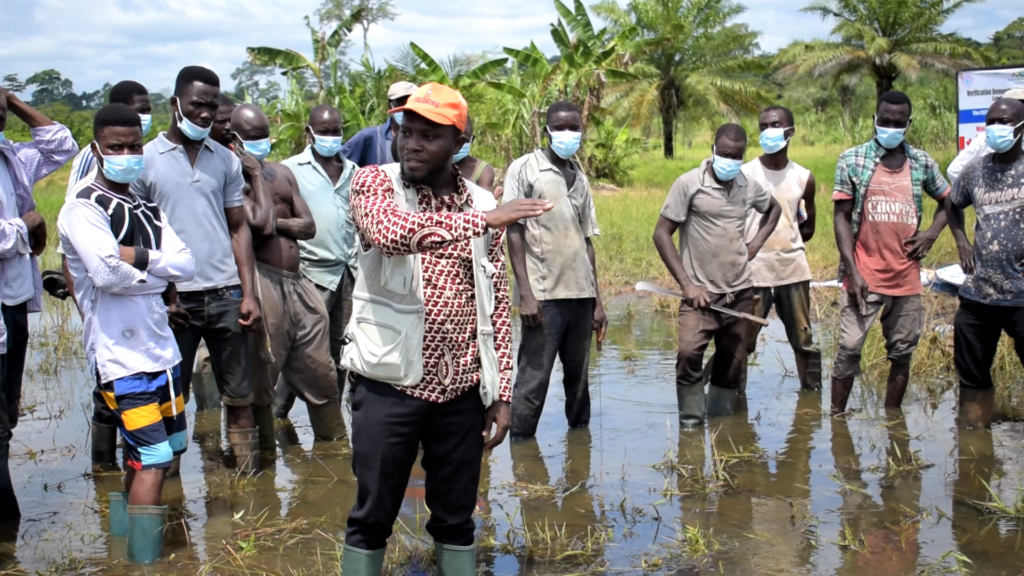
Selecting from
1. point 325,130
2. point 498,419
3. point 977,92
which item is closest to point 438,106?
point 498,419

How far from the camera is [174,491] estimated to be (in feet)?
16.9

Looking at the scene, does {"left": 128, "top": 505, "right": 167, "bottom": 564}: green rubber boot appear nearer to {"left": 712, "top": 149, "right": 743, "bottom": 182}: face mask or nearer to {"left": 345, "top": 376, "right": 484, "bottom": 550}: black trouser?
{"left": 345, "top": 376, "right": 484, "bottom": 550}: black trouser

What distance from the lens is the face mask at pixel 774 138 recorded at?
7.05 m

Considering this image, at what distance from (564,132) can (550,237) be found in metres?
0.60

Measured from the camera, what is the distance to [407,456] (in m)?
3.42

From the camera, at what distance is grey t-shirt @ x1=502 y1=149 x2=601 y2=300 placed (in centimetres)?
593

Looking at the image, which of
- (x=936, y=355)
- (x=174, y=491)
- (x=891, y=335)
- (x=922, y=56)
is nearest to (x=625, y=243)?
(x=936, y=355)

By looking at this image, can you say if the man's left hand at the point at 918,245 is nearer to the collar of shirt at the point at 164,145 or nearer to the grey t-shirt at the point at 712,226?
the grey t-shirt at the point at 712,226

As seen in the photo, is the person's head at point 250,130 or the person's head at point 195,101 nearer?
the person's head at point 195,101

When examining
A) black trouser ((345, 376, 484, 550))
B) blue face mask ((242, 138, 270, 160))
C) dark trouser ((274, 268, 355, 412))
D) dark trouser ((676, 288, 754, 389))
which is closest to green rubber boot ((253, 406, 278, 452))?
dark trouser ((274, 268, 355, 412))

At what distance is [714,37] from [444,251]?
34319 millimetres

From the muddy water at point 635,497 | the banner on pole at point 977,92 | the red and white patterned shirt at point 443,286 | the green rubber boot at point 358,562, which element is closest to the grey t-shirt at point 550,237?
the muddy water at point 635,497

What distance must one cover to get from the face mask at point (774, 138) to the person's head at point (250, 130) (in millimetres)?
3351

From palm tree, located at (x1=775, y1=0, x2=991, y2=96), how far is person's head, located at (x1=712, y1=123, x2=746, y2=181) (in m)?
27.0
